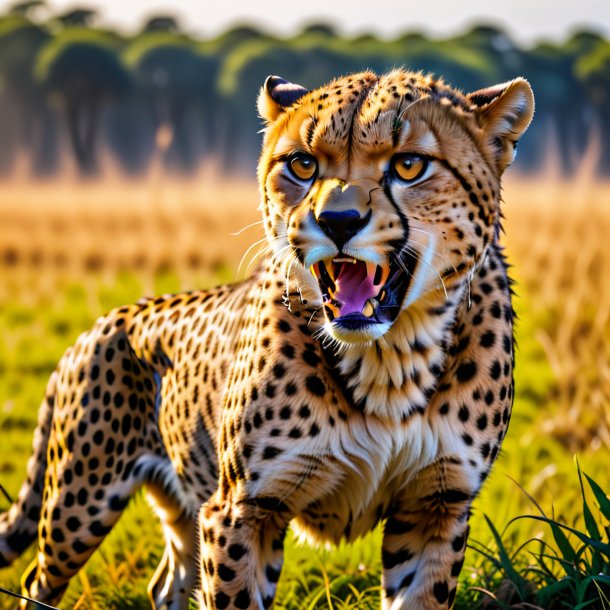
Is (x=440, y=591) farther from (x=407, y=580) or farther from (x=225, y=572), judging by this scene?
(x=225, y=572)

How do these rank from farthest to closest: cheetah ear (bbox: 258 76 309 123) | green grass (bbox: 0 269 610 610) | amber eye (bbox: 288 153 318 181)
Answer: green grass (bbox: 0 269 610 610) → cheetah ear (bbox: 258 76 309 123) → amber eye (bbox: 288 153 318 181)

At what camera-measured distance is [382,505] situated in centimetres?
306

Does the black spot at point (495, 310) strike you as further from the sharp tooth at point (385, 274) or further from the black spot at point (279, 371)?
the black spot at point (279, 371)

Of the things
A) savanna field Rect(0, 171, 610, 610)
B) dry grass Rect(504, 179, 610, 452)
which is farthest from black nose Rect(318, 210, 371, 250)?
dry grass Rect(504, 179, 610, 452)

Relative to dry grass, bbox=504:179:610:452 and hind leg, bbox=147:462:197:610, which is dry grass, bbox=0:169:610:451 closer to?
dry grass, bbox=504:179:610:452

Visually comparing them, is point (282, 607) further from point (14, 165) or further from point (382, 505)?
point (14, 165)

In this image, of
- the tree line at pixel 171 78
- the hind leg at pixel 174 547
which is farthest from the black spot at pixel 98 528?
the tree line at pixel 171 78

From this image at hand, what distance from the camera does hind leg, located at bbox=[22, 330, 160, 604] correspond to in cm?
359

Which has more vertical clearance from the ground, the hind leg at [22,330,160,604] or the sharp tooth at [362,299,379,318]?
the sharp tooth at [362,299,379,318]

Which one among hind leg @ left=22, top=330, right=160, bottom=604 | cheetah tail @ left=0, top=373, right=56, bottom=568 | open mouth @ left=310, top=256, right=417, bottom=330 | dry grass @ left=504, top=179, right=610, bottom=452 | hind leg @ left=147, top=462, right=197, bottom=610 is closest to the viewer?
open mouth @ left=310, top=256, right=417, bottom=330

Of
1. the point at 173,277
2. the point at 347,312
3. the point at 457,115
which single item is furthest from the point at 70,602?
the point at 173,277

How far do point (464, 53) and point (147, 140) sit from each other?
11.6m

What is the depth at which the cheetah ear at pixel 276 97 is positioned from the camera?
9.62ft

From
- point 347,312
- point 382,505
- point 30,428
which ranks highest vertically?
point 347,312
